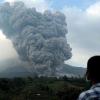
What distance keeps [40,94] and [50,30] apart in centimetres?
5833

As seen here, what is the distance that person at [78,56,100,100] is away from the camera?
13.3 feet

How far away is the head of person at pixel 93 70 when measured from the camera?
4223 millimetres

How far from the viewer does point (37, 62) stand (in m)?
145

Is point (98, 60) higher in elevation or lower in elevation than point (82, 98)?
higher

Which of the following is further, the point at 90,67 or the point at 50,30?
the point at 50,30

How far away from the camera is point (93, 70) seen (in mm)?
4234

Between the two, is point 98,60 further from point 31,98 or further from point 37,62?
point 37,62

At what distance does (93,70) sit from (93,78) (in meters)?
0.08

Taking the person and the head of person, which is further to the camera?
the head of person

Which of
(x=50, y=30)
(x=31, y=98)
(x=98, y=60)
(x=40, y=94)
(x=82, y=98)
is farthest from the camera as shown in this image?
(x=50, y=30)

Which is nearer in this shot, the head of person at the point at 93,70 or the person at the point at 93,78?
the person at the point at 93,78

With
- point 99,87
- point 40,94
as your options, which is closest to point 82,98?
point 99,87

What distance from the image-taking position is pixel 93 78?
13.9 feet

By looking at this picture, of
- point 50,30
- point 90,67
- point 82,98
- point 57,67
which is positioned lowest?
point 82,98
